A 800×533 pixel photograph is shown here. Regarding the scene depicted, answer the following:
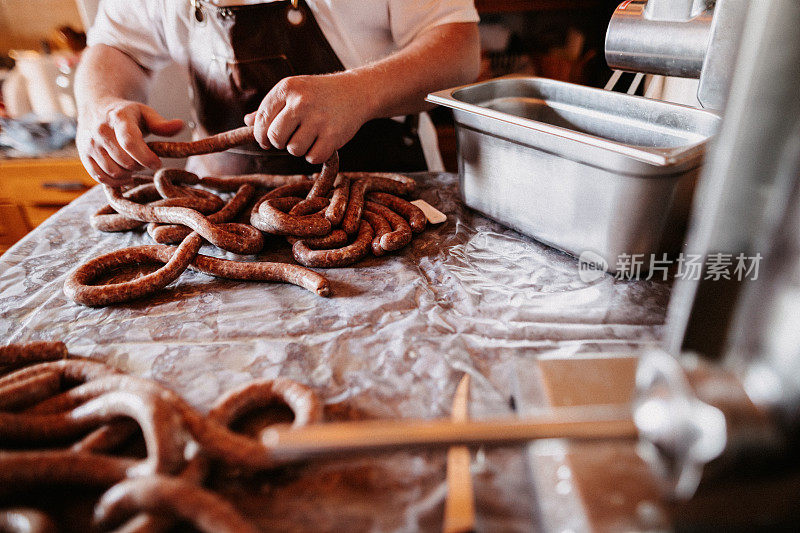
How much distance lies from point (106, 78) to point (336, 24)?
103 cm

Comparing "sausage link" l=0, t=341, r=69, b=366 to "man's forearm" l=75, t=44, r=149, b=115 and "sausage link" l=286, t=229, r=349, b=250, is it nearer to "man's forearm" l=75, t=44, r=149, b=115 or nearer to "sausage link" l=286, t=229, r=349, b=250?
"sausage link" l=286, t=229, r=349, b=250

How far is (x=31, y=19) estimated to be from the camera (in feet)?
11.7

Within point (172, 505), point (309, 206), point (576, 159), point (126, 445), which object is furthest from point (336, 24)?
point (172, 505)

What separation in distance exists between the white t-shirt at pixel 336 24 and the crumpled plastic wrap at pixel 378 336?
102cm

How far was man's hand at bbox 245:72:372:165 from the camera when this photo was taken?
144 cm

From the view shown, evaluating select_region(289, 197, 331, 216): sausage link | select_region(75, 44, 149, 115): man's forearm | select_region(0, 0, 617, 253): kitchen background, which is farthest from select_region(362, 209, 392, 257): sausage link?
select_region(0, 0, 617, 253): kitchen background

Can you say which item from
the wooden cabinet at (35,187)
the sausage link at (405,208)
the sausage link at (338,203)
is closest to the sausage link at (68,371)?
the sausage link at (338,203)

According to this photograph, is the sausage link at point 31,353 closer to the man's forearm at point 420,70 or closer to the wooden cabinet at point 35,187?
the man's forearm at point 420,70

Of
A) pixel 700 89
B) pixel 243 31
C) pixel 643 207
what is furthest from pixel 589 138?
pixel 243 31

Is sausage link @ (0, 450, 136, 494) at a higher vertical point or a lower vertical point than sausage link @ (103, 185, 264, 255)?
lower

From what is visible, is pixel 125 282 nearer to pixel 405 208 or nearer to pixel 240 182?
pixel 240 182

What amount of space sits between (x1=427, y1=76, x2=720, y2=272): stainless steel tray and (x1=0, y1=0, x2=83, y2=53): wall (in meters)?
3.72

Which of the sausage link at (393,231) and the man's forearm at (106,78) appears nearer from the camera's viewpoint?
the sausage link at (393,231)

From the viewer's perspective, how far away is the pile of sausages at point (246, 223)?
1.30 meters
